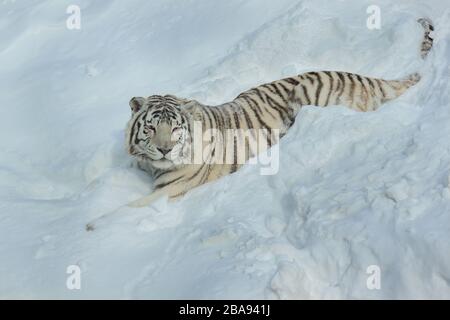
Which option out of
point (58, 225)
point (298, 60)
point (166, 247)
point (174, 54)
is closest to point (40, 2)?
point (174, 54)

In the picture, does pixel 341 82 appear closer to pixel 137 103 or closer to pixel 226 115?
pixel 226 115

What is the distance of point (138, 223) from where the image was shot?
12.8ft

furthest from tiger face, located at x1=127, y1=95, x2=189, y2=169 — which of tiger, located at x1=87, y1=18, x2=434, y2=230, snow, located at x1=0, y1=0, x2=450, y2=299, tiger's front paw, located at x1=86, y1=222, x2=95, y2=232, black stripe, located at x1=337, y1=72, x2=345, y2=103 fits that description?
black stripe, located at x1=337, y1=72, x2=345, y2=103

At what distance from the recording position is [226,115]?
480 cm

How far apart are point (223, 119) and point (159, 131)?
0.56 metres

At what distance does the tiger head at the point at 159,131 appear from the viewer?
437 cm

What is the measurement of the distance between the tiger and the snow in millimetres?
196

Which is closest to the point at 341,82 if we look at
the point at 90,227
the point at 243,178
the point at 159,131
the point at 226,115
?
the point at 226,115

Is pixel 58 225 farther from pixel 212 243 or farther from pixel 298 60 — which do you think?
pixel 298 60

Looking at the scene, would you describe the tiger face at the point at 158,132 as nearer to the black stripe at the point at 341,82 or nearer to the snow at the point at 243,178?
the snow at the point at 243,178

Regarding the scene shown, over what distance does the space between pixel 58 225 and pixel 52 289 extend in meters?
0.65

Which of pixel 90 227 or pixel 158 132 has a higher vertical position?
pixel 158 132

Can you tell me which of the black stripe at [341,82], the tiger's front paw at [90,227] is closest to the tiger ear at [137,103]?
the tiger's front paw at [90,227]

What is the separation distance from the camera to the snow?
3.14 m
